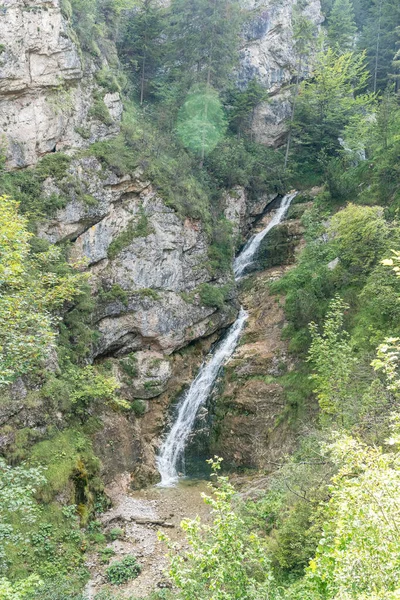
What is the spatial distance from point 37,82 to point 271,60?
2092 cm

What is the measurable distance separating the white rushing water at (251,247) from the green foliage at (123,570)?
15818 millimetres

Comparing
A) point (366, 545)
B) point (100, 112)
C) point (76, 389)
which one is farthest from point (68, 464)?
point (100, 112)

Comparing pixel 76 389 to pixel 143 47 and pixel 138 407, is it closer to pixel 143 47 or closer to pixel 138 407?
pixel 138 407

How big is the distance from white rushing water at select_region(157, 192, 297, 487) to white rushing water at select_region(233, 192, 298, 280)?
3.32m

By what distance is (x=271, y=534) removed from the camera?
8.58 m

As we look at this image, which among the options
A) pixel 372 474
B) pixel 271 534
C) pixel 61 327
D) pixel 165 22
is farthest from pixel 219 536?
pixel 165 22

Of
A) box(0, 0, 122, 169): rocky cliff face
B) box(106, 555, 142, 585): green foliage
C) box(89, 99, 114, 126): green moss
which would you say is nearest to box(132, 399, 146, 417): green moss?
box(106, 555, 142, 585): green foliage

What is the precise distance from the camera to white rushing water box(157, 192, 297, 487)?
16039 mm

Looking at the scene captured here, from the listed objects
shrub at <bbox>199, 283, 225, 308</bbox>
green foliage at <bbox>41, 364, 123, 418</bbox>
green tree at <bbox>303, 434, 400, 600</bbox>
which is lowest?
green foliage at <bbox>41, 364, 123, 418</bbox>

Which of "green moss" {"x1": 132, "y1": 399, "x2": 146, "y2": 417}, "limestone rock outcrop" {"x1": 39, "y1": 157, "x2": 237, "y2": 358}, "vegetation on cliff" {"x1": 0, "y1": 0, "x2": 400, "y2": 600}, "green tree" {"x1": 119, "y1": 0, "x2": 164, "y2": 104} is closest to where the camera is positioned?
"vegetation on cliff" {"x1": 0, "y1": 0, "x2": 400, "y2": 600}

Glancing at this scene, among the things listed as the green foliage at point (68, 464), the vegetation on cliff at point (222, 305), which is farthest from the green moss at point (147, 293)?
the green foliage at point (68, 464)

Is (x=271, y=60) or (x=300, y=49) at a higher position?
(x=271, y=60)

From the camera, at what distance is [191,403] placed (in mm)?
17875

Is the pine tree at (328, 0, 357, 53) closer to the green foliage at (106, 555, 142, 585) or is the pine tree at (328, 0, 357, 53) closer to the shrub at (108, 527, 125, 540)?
the shrub at (108, 527, 125, 540)
